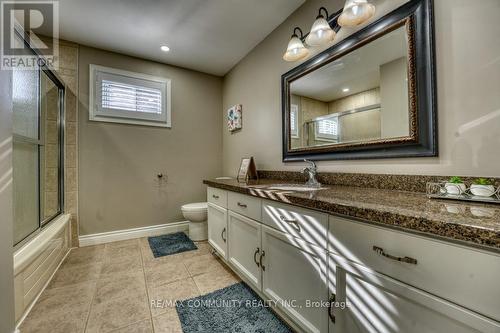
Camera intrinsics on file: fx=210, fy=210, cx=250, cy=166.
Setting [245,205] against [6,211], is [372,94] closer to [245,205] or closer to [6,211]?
[245,205]

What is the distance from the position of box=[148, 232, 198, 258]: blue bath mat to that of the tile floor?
88 millimetres

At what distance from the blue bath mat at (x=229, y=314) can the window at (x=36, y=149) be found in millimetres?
1358

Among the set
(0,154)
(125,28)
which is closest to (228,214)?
(0,154)

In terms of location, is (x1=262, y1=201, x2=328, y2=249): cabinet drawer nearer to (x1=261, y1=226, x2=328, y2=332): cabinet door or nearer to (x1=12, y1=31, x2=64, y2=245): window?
(x1=261, y1=226, x2=328, y2=332): cabinet door

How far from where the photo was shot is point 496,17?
35.5 inches

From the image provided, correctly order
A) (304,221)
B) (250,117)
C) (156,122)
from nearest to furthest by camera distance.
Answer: (304,221) → (250,117) → (156,122)

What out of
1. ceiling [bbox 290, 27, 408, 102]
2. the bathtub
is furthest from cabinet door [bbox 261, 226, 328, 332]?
the bathtub

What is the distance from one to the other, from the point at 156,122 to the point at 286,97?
1.83 m

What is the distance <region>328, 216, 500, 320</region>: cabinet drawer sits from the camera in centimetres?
53

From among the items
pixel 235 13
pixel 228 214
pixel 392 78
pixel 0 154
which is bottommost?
pixel 228 214

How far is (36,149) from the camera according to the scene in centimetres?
200

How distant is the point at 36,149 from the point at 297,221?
250 cm

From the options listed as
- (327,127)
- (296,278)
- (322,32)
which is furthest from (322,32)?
(296,278)

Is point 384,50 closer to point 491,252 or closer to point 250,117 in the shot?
point 491,252
